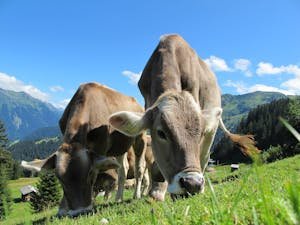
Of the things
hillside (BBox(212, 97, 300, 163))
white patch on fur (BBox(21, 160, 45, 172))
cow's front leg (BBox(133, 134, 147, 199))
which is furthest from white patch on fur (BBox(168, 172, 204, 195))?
hillside (BBox(212, 97, 300, 163))

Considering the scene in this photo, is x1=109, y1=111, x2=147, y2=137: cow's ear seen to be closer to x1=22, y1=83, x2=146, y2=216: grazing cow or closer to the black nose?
x1=22, y1=83, x2=146, y2=216: grazing cow

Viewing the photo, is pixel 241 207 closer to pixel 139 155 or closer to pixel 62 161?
pixel 62 161

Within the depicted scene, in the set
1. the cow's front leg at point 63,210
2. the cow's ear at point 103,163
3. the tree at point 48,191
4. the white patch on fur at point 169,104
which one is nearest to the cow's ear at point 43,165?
the cow's front leg at point 63,210

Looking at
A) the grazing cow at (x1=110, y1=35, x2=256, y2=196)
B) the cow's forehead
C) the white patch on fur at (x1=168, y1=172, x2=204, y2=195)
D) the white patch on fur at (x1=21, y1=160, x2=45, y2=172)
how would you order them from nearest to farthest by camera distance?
the white patch on fur at (x1=168, y1=172, x2=204, y2=195)
the grazing cow at (x1=110, y1=35, x2=256, y2=196)
the cow's forehead
the white patch on fur at (x1=21, y1=160, x2=45, y2=172)

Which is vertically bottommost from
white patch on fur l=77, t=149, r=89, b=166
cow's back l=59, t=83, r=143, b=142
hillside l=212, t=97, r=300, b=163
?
white patch on fur l=77, t=149, r=89, b=166

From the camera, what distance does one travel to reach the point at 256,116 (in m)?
155

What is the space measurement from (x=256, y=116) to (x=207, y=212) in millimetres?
158003

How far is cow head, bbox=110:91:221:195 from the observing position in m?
6.73

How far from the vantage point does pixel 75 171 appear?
935 cm

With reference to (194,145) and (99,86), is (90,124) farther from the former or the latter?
(194,145)

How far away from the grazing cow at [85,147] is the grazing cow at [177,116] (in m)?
1.70

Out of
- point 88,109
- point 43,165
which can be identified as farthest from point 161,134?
point 88,109

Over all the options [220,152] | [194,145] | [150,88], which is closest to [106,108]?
[150,88]

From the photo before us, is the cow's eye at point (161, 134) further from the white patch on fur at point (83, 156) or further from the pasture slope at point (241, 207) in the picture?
the pasture slope at point (241, 207)
